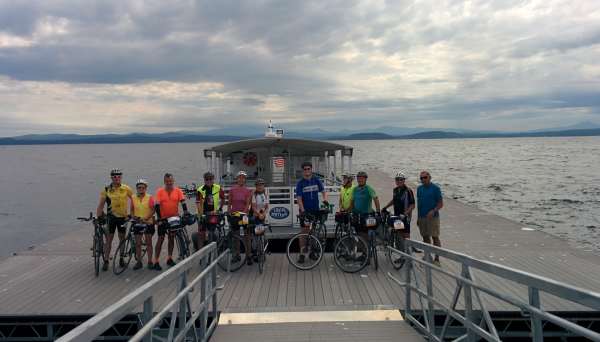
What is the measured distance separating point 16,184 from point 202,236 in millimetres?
58060

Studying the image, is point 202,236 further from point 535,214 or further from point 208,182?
point 535,214

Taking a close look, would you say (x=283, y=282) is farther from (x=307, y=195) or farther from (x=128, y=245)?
(x=128, y=245)

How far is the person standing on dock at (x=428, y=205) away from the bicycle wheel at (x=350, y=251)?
1.31 metres

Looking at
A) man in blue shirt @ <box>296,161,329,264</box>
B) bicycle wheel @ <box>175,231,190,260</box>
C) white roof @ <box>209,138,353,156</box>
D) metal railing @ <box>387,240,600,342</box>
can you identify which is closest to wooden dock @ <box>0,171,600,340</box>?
bicycle wheel @ <box>175,231,190,260</box>

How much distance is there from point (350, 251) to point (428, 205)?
1698 mm

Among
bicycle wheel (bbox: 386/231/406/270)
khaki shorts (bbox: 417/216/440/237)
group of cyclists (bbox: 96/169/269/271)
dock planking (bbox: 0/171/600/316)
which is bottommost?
dock planking (bbox: 0/171/600/316)

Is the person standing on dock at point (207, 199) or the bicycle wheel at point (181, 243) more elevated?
the person standing on dock at point (207, 199)

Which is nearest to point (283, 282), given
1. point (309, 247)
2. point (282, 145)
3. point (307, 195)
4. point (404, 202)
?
point (309, 247)

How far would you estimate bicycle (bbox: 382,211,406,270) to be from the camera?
787 centimetres

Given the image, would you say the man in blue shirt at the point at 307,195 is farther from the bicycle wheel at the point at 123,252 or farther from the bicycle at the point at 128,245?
the bicycle wheel at the point at 123,252

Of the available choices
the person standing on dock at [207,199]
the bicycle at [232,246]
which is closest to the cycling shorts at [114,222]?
the person standing on dock at [207,199]

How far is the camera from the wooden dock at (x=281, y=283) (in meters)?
6.36

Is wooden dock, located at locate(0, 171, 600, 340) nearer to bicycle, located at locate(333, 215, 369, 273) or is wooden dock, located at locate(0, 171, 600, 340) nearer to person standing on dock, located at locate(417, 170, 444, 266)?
bicycle, located at locate(333, 215, 369, 273)

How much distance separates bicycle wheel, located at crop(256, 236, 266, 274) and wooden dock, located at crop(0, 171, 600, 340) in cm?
14
